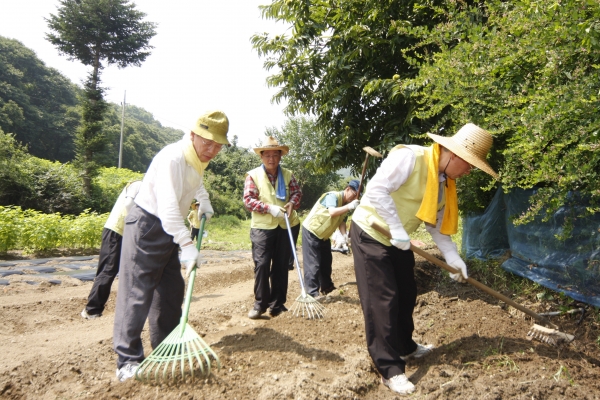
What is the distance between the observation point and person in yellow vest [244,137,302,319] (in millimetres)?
4367

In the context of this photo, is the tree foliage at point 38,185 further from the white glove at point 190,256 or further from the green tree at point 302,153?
the white glove at point 190,256

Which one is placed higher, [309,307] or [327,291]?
[309,307]

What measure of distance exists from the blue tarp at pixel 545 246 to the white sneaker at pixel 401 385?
5.84ft

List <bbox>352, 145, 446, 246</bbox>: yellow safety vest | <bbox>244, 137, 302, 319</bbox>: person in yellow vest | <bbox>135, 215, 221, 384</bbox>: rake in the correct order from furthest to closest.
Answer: <bbox>244, 137, 302, 319</bbox>: person in yellow vest → <bbox>352, 145, 446, 246</bbox>: yellow safety vest → <bbox>135, 215, 221, 384</bbox>: rake

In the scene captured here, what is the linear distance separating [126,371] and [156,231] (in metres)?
0.90

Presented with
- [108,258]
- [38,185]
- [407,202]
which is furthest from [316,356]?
[38,185]

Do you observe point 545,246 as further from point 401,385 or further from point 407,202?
point 401,385

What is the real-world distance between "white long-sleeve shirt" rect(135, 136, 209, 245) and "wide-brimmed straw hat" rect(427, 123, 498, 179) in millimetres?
1669

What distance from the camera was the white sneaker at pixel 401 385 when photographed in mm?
2654

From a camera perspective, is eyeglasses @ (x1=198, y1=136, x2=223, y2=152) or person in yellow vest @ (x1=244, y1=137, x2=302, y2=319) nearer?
eyeglasses @ (x1=198, y1=136, x2=223, y2=152)

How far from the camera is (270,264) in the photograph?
4.62m

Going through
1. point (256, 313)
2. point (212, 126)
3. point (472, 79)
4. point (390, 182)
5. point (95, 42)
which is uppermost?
point (95, 42)

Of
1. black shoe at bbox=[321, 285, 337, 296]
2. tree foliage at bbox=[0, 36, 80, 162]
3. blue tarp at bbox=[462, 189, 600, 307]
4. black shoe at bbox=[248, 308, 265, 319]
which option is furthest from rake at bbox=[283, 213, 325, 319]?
tree foliage at bbox=[0, 36, 80, 162]

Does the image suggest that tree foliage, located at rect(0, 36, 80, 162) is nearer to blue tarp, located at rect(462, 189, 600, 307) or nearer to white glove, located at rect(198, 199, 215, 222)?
white glove, located at rect(198, 199, 215, 222)
